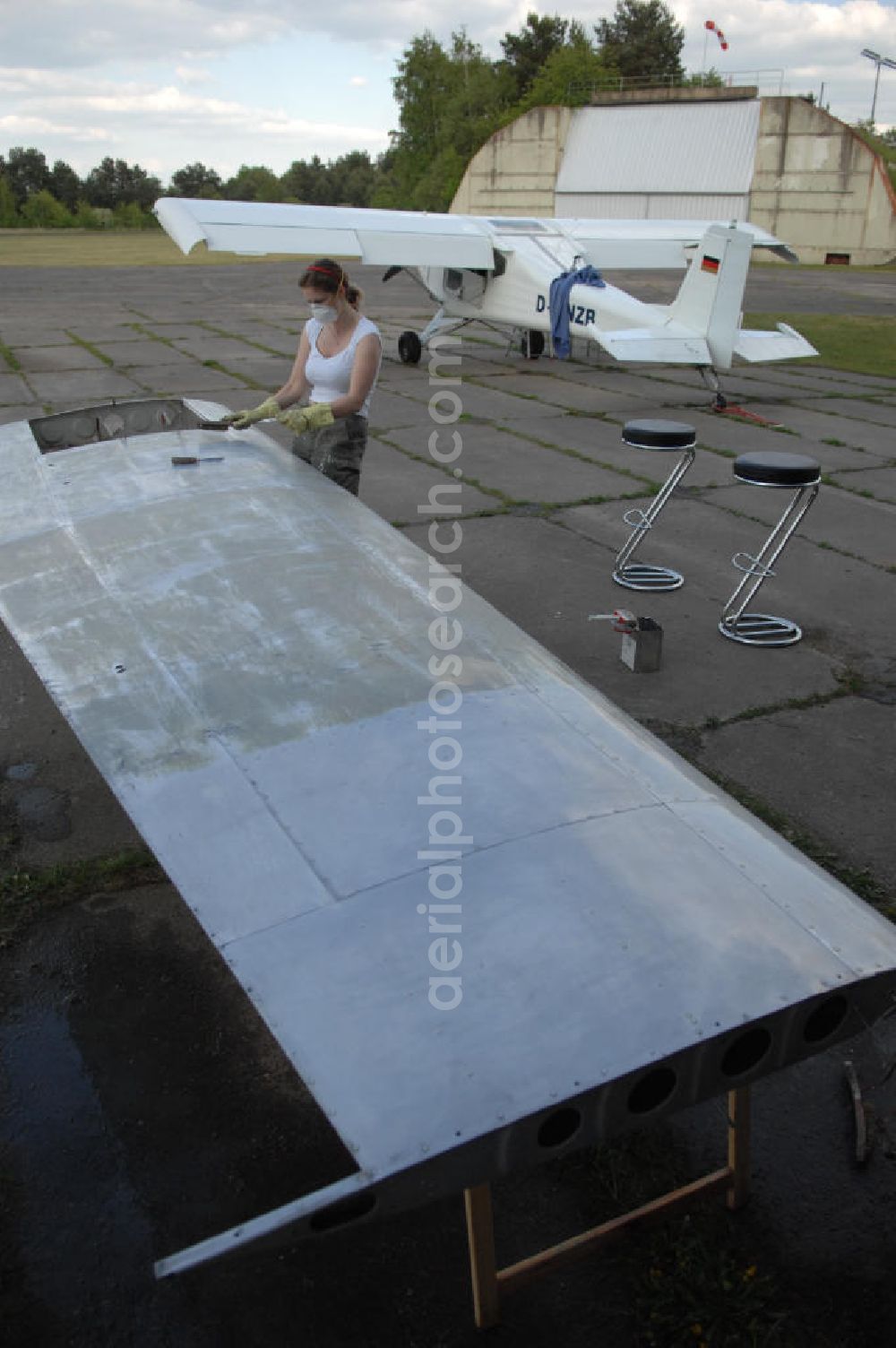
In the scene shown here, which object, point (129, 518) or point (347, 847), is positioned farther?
point (129, 518)

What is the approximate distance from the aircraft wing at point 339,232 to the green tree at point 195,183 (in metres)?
96.0

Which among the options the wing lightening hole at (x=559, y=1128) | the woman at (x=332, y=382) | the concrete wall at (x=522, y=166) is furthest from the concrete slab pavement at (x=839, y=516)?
the concrete wall at (x=522, y=166)

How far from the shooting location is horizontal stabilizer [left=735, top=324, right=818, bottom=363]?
1402cm

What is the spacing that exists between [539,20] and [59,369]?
77236 millimetres

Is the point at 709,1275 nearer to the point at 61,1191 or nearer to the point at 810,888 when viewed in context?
the point at 810,888

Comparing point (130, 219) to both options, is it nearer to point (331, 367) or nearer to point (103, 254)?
point (103, 254)

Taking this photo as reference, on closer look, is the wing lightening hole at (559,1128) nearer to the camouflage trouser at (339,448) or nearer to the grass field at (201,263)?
the camouflage trouser at (339,448)

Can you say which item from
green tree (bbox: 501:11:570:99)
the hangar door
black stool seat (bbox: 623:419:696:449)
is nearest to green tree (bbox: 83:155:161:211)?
green tree (bbox: 501:11:570:99)

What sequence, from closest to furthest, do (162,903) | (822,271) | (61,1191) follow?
(61,1191) → (162,903) → (822,271)

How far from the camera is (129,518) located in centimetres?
439

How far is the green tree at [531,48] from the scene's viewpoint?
254 ft

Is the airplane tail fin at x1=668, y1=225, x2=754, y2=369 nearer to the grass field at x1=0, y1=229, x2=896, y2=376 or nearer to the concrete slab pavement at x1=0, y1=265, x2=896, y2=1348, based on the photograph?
the concrete slab pavement at x1=0, y1=265, x2=896, y2=1348

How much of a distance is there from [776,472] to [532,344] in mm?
12980

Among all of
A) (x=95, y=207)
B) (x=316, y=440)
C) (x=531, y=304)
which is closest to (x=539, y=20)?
(x=95, y=207)
